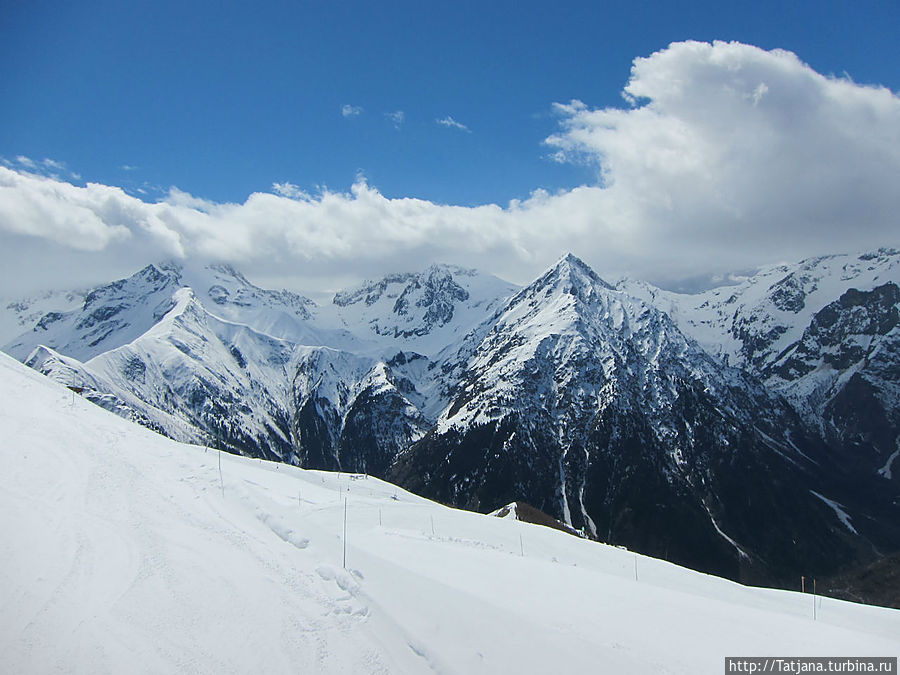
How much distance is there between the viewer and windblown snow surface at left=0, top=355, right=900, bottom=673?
13094 millimetres

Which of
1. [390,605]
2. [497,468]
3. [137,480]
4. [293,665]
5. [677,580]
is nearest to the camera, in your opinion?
[293,665]

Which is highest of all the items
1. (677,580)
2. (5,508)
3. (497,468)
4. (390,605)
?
(5,508)

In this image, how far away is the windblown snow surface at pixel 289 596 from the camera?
13.1 meters

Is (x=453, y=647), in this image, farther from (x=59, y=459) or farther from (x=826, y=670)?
(x=59, y=459)

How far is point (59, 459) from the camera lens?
21.9 m

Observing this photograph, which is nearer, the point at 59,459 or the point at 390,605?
the point at 390,605

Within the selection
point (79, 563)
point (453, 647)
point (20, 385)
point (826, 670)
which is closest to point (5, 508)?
point (79, 563)

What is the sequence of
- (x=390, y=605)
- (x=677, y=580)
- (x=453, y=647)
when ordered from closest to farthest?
(x=453, y=647), (x=390, y=605), (x=677, y=580)

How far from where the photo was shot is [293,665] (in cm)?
1295

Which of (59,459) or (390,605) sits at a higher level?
(59,459)

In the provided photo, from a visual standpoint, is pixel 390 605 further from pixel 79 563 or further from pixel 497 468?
pixel 497 468

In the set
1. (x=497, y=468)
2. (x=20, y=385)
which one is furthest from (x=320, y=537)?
(x=497, y=468)

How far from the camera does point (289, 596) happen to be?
51.9ft

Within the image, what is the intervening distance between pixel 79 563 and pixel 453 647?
1118 centimetres
